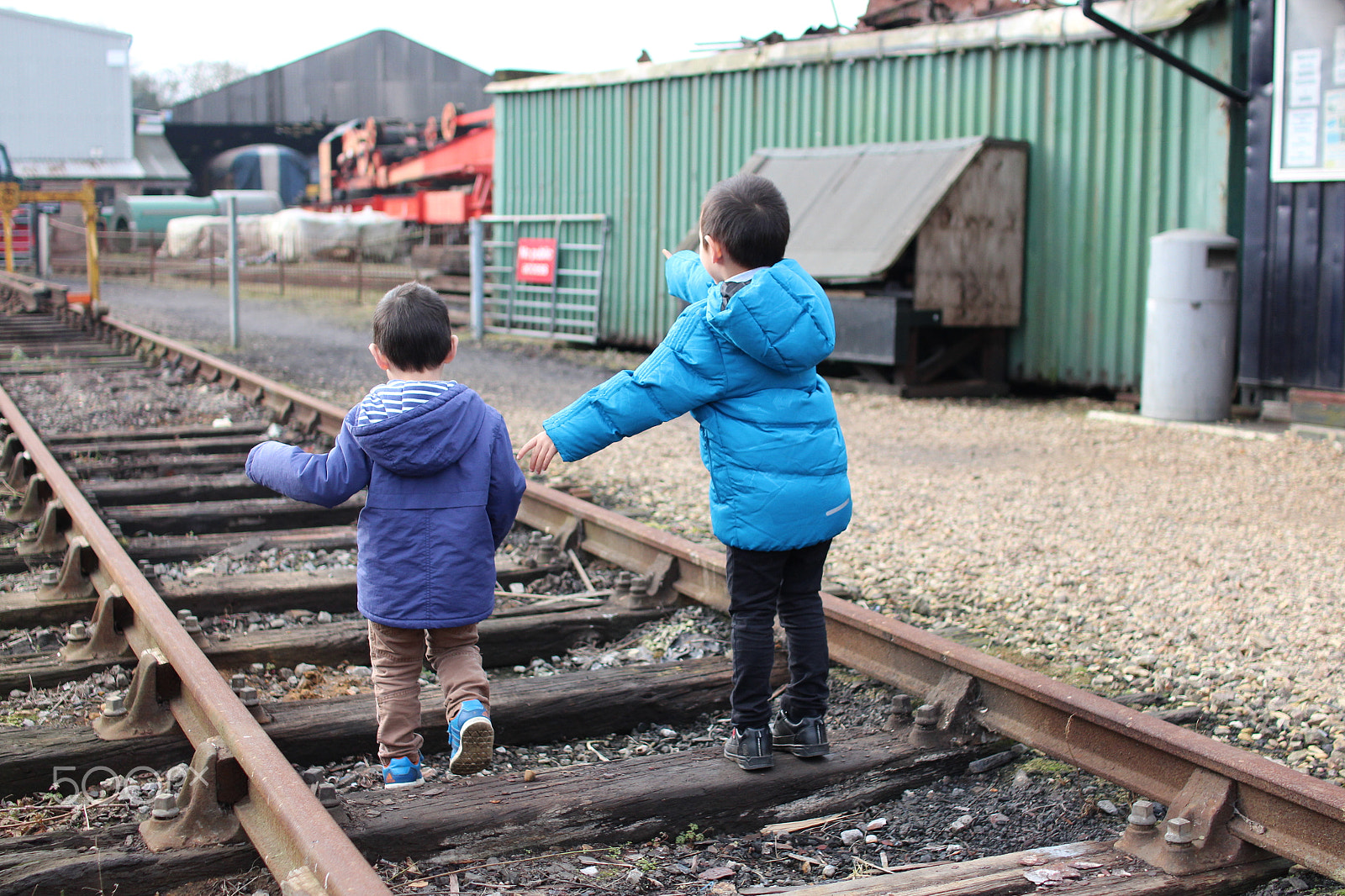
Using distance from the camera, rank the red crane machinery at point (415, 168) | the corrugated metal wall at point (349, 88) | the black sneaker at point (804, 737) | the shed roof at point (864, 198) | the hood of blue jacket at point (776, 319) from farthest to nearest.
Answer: the corrugated metal wall at point (349, 88) < the red crane machinery at point (415, 168) < the shed roof at point (864, 198) < the black sneaker at point (804, 737) < the hood of blue jacket at point (776, 319)

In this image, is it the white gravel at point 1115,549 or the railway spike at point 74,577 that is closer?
the white gravel at point 1115,549

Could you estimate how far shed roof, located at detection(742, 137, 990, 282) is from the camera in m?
10.6

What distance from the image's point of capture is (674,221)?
47.3 ft

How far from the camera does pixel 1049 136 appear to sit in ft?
35.9

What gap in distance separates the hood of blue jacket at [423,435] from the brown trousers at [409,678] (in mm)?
409

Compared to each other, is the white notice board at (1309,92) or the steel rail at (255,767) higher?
the white notice board at (1309,92)

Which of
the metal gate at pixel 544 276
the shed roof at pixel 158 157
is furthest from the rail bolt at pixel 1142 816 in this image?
the shed roof at pixel 158 157

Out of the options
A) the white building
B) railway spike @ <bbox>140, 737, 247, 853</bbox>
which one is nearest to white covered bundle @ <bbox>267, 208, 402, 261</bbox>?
the white building

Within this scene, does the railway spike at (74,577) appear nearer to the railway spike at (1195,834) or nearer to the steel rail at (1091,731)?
the steel rail at (1091,731)

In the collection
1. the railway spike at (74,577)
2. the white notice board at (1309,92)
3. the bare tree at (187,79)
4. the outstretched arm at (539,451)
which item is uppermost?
the bare tree at (187,79)

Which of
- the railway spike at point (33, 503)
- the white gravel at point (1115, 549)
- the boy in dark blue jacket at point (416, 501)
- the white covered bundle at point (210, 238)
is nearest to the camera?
the boy in dark blue jacket at point (416, 501)

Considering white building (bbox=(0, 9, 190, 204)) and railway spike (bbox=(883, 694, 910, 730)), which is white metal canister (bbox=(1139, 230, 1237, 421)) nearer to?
railway spike (bbox=(883, 694, 910, 730))

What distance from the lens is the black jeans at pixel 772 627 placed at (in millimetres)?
2875

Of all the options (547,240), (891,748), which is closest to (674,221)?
(547,240)
